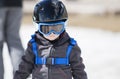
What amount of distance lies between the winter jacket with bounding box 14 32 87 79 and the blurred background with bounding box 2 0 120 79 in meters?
2.01

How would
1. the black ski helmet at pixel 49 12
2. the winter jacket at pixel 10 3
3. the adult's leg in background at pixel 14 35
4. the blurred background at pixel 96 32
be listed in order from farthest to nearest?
the blurred background at pixel 96 32 → the adult's leg in background at pixel 14 35 → the winter jacket at pixel 10 3 → the black ski helmet at pixel 49 12

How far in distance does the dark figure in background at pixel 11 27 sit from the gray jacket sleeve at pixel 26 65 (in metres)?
1.07

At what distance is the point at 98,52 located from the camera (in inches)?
324

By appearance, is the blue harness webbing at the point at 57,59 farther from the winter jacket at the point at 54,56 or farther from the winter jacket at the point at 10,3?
the winter jacket at the point at 10,3

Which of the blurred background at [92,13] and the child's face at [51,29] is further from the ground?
the child's face at [51,29]

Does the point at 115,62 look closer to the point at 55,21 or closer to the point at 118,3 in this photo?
the point at 55,21

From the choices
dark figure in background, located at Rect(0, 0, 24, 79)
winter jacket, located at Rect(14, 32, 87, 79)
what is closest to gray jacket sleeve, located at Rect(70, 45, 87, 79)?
winter jacket, located at Rect(14, 32, 87, 79)

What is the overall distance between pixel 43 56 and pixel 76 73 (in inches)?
11.1

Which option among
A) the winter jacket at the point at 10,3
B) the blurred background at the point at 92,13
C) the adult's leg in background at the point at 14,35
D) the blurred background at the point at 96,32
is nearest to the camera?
the winter jacket at the point at 10,3

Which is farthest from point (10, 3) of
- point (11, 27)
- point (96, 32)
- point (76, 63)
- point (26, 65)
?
point (96, 32)

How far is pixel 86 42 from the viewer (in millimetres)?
9633

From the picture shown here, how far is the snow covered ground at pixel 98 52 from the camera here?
6535 mm

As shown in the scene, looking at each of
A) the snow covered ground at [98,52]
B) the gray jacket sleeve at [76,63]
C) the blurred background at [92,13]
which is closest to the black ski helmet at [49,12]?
the gray jacket sleeve at [76,63]

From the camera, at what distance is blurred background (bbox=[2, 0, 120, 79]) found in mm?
6969
